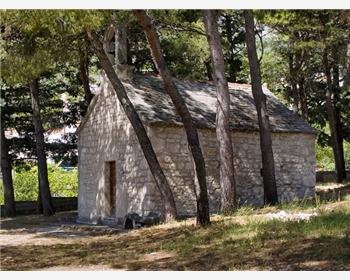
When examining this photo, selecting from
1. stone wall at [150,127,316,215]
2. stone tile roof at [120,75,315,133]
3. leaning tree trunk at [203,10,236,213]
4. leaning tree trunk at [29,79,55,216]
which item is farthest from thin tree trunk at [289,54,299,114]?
leaning tree trunk at [203,10,236,213]

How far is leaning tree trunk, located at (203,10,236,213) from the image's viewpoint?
13.5m

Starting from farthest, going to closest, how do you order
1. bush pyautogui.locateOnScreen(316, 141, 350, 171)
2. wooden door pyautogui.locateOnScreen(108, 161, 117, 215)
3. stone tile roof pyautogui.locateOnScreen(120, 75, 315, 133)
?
bush pyautogui.locateOnScreen(316, 141, 350, 171) → wooden door pyautogui.locateOnScreen(108, 161, 117, 215) → stone tile roof pyautogui.locateOnScreen(120, 75, 315, 133)

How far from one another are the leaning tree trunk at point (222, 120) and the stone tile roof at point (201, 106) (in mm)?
2023

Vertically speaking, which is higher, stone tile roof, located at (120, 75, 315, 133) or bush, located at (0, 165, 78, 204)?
stone tile roof, located at (120, 75, 315, 133)

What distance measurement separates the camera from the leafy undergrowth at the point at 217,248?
746 cm

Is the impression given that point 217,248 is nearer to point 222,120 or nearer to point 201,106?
point 222,120

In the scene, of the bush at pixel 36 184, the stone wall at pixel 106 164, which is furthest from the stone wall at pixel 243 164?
the bush at pixel 36 184

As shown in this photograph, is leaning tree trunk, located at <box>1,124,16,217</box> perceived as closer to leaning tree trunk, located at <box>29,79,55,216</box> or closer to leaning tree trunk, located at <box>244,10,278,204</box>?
leaning tree trunk, located at <box>29,79,55,216</box>

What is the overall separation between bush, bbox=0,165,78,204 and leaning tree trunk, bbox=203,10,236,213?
14391 mm

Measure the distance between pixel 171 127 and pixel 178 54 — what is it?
8.35 metres

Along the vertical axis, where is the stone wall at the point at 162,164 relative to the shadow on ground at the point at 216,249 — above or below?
above

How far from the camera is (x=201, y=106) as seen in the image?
57.0 ft

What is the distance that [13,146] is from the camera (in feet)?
71.7

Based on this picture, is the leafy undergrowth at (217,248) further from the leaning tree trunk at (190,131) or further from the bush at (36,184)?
the bush at (36,184)
